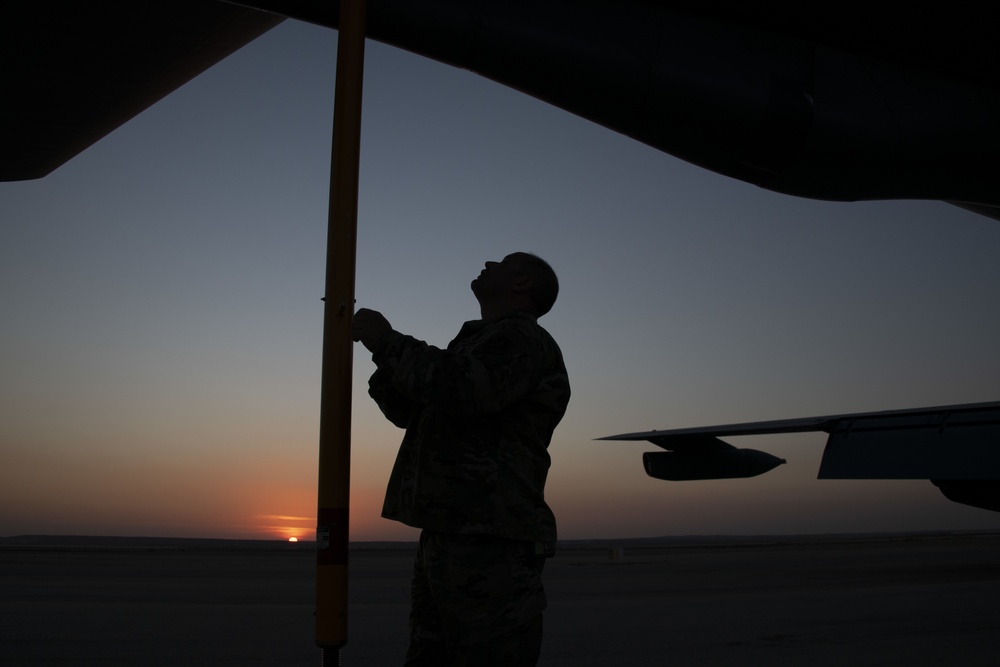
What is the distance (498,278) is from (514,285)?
0.06 m

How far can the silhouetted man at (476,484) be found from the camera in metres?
2.20

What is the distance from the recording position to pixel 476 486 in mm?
2305

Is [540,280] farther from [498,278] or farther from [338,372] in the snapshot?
[338,372]

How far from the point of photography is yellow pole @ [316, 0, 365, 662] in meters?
2.17

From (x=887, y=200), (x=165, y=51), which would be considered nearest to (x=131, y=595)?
(x=165, y=51)

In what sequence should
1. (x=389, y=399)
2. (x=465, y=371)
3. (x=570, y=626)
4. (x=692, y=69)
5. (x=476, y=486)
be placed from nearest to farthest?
(x=465, y=371)
(x=476, y=486)
(x=389, y=399)
(x=692, y=69)
(x=570, y=626)

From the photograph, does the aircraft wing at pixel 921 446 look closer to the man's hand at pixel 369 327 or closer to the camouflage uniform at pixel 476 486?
the camouflage uniform at pixel 476 486

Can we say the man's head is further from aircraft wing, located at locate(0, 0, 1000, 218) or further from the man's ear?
aircraft wing, located at locate(0, 0, 1000, 218)

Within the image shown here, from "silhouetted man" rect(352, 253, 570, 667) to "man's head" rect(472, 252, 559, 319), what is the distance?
0.15m

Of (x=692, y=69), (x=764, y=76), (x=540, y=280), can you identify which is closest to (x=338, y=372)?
(x=540, y=280)

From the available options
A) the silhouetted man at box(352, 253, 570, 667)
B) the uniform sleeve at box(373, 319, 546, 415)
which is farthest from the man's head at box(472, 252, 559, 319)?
the uniform sleeve at box(373, 319, 546, 415)

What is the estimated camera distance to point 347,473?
225 cm

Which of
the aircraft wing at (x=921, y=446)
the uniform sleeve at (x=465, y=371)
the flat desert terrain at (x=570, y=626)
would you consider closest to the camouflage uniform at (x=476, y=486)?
the uniform sleeve at (x=465, y=371)

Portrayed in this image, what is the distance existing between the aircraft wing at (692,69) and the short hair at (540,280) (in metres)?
0.69
